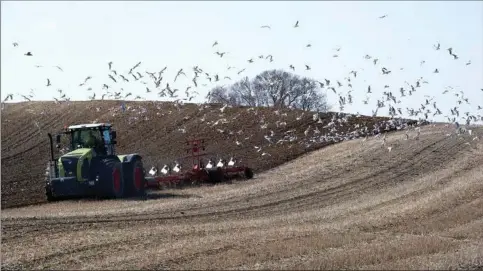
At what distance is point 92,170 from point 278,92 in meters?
48.0

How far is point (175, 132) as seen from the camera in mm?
42000

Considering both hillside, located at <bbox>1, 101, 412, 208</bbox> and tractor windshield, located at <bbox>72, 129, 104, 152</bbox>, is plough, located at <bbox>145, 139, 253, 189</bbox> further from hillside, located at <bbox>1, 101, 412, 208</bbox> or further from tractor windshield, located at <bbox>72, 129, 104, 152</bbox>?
tractor windshield, located at <bbox>72, 129, 104, 152</bbox>

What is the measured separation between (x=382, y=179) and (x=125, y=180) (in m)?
8.65

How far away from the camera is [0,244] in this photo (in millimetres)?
13750

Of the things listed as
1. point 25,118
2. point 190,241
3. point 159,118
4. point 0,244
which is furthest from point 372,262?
point 25,118

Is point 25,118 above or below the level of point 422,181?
above

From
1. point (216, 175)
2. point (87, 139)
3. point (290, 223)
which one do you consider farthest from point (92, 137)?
point (290, 223)

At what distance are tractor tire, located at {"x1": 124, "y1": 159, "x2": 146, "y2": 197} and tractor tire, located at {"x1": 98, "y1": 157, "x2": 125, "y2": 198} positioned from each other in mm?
352

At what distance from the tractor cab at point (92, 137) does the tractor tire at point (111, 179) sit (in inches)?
25.2

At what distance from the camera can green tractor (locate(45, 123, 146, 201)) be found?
2508 cm

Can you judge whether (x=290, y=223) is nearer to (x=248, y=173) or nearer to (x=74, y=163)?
(x=74, y=163)

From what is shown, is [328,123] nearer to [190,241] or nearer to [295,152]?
[295,152]

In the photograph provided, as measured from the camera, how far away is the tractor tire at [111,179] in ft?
82.7

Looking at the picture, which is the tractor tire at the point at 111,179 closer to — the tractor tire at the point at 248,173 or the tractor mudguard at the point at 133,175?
the tractor mudguard at the point at 133,175
